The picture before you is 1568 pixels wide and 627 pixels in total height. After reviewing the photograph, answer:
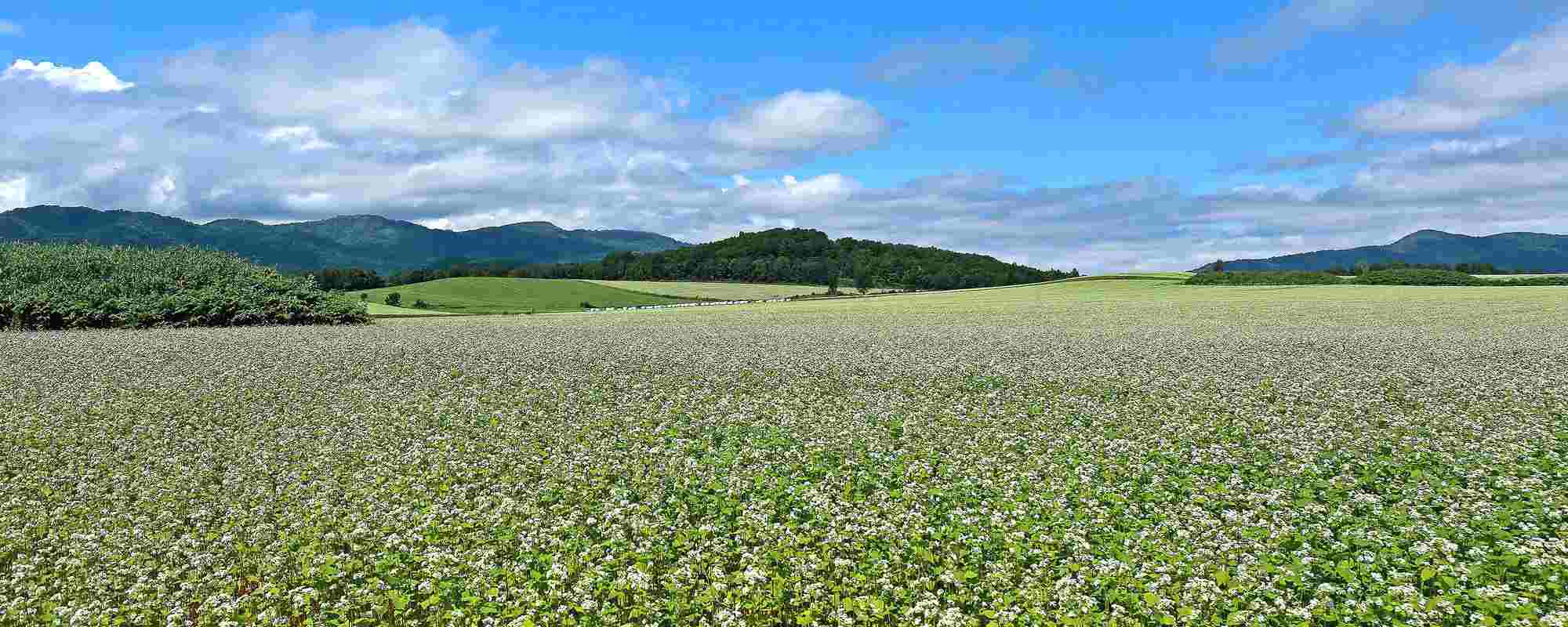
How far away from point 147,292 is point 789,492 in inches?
1828

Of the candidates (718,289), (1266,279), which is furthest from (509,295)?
(1266,279)

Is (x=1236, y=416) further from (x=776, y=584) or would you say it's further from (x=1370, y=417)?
(x=776, y=584)

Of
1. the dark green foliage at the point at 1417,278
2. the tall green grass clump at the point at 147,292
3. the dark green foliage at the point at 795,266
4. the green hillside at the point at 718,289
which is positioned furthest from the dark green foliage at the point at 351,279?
the dark green foliage at the point at 1417,278

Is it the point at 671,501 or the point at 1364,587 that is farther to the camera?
the point at 671,501

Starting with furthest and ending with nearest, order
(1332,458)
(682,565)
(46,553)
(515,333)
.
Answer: (515,333) → (1332,458) → (46,553) → (682,565)

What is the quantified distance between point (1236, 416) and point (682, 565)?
39.7 feet

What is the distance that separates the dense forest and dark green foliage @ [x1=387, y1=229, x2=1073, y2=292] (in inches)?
4.6

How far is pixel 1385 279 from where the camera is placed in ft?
276

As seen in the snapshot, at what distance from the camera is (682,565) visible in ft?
29.0

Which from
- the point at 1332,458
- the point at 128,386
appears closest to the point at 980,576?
the point at 1332,458

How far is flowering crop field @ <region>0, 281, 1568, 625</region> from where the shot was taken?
809 centimetres

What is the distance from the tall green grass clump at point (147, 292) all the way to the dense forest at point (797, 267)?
5743 cm

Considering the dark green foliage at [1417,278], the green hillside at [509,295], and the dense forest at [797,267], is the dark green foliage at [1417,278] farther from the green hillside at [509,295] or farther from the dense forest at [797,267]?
the green hillside at [509,295]

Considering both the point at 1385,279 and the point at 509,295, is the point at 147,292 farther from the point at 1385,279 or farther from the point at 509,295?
the point at 1385,279
